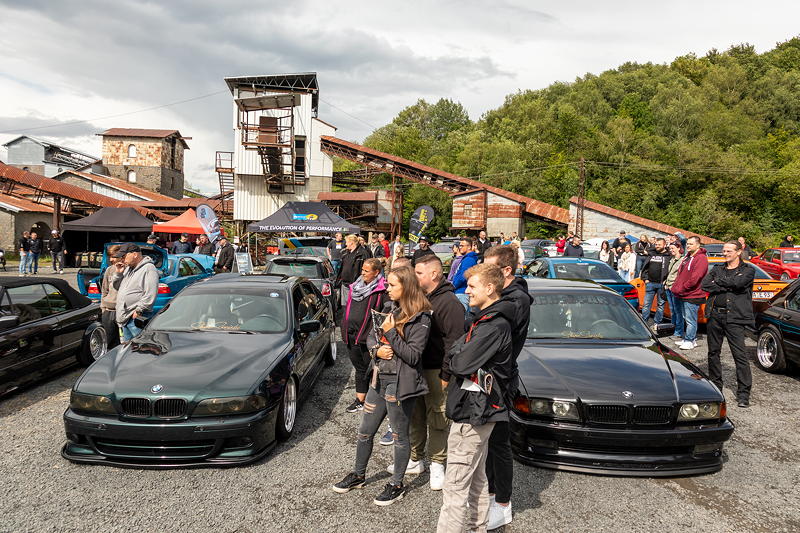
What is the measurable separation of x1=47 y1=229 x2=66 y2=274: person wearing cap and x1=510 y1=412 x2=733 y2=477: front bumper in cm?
2362

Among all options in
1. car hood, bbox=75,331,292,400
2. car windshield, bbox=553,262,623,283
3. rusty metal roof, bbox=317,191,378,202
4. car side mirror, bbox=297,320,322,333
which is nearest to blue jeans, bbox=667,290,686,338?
car windshield, bbox=553,262,623,283

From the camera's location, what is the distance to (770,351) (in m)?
7.57

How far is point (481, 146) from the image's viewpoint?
169 feet

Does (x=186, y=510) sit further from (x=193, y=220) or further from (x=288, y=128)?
(x=288, y=128)

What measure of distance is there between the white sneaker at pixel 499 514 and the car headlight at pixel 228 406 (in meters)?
2.02

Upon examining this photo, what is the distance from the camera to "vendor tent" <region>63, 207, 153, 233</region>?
18.2 meters

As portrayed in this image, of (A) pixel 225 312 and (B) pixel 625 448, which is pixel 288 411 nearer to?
(A) pixel 225 312

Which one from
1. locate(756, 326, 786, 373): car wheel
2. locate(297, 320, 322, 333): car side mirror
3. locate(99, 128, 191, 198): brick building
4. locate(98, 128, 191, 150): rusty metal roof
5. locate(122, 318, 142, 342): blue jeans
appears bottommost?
locate(756, 326, 786, 373): car wheel

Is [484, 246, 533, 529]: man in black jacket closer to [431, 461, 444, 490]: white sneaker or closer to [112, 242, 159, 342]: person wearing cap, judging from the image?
[431, 461, 444, 490]: white sneaker

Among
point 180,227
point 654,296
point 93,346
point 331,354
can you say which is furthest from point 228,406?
point 180,227

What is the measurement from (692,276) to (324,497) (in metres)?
7.11

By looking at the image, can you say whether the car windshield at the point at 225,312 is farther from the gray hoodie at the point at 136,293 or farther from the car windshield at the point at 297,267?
the car windshield at the point at 297,267

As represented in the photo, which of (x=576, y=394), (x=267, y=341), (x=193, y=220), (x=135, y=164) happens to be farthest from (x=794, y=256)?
(x=135, y=164)

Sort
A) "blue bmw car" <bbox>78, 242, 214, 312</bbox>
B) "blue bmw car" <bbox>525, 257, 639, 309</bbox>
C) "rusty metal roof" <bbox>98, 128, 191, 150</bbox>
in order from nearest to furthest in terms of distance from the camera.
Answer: "blue bmw car" <bbox>78, 242, 214, 312</bbox> → "blue bmw car" <bbox>525, 257, 639, 309</bbox> → "rusty metal roof" <bbox>98, 128, 191, 150</bbox>
